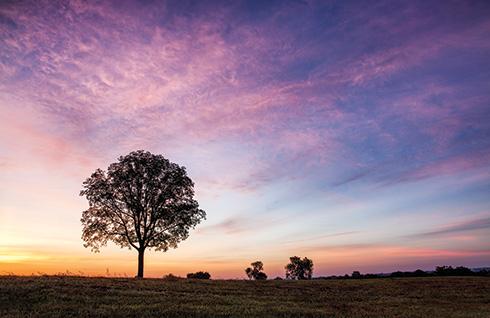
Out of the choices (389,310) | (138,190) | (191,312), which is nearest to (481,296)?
(389,310)

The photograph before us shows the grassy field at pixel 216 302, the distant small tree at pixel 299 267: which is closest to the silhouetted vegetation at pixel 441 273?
the grassy field at pixel 216 302

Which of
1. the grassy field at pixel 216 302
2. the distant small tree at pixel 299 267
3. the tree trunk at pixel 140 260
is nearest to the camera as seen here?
the grassy field at pixel 216 302

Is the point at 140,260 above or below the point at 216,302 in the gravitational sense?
above

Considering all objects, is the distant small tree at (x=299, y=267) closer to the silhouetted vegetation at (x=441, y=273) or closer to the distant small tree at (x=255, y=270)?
the distant small tree at (x=255, y=270)

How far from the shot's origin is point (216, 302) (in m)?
24.8

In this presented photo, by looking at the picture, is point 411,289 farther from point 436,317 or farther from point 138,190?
point 138,190

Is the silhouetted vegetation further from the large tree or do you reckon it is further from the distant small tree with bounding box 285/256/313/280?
the distant small tree with bounding box 285/256/313/280

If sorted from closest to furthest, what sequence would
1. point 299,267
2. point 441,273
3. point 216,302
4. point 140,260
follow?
point 216,302, point 140,260, point 441,273, point 299,267

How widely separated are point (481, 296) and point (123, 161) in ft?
136

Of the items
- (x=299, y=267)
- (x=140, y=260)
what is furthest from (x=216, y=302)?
(x=299, y=267)

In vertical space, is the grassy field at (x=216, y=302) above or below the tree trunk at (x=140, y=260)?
below

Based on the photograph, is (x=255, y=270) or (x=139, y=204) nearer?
(x=139, y=204)

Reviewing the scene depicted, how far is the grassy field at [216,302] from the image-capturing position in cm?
2019

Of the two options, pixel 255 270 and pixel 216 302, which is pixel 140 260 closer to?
pixel 216 302
